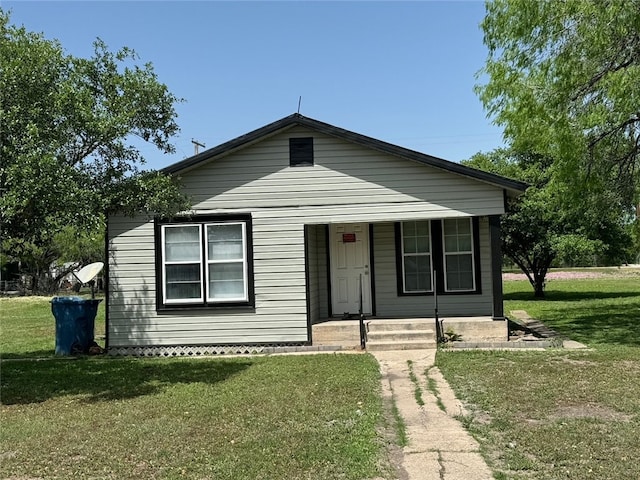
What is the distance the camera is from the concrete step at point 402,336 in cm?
1127

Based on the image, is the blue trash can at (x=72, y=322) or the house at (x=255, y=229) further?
the blue trash can at (x=72, y=322)

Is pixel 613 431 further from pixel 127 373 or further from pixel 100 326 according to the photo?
pixel 100 326

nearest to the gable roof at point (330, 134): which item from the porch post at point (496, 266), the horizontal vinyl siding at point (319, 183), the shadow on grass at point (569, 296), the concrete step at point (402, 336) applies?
the horizontal vinyl siding at point (319, 183)

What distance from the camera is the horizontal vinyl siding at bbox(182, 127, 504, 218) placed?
456 inches

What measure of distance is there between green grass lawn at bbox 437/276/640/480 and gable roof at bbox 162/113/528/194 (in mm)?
3241

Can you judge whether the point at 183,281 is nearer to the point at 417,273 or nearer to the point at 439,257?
the point at 417,273

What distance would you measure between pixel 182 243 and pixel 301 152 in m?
2.83

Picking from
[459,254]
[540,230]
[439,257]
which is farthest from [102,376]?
[540,230]

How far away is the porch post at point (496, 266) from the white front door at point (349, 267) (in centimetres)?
264

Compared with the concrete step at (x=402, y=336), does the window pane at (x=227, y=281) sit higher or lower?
higher

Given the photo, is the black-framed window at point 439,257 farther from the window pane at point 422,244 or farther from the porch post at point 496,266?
the porch post at point 496,266

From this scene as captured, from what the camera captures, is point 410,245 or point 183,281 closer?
point 183,281

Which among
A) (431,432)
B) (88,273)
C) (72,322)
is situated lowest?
(431,432)

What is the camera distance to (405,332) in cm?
1141
